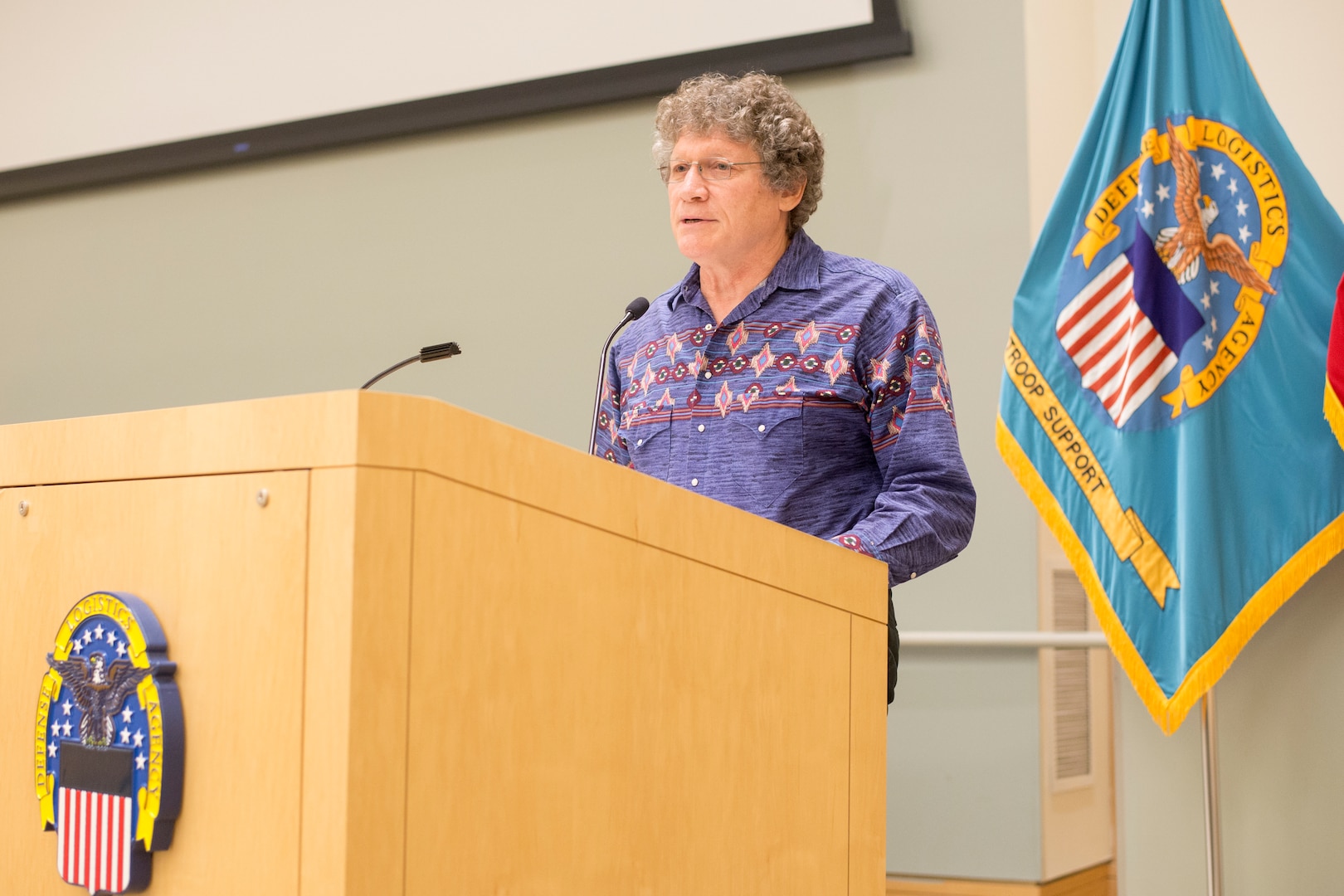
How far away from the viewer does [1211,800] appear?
222cm

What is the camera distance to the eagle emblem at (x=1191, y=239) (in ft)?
7.41

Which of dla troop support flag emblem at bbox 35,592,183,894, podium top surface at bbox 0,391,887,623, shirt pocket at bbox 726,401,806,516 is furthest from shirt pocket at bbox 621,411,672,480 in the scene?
dla troop support flag emblem at bbox 35,592,183,894

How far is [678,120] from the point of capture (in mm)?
1722

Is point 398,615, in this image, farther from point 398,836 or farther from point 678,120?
point 678,120

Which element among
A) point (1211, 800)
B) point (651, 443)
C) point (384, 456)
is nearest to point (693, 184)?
point (651, 443)

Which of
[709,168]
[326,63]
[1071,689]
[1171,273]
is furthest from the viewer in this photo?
[326,63]

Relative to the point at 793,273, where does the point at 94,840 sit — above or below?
below

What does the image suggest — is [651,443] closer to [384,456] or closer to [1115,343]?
[384,456]

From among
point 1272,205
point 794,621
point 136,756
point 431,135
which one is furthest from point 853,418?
point 431,135

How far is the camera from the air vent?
10.2 ft

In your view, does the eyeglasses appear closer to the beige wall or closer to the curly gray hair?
the curly gray hair

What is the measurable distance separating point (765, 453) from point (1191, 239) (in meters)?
1.14

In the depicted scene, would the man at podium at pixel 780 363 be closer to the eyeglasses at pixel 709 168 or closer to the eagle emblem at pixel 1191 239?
the eyeglasses at pixel 709 168

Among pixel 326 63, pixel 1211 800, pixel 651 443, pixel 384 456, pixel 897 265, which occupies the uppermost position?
pixel 326 63
